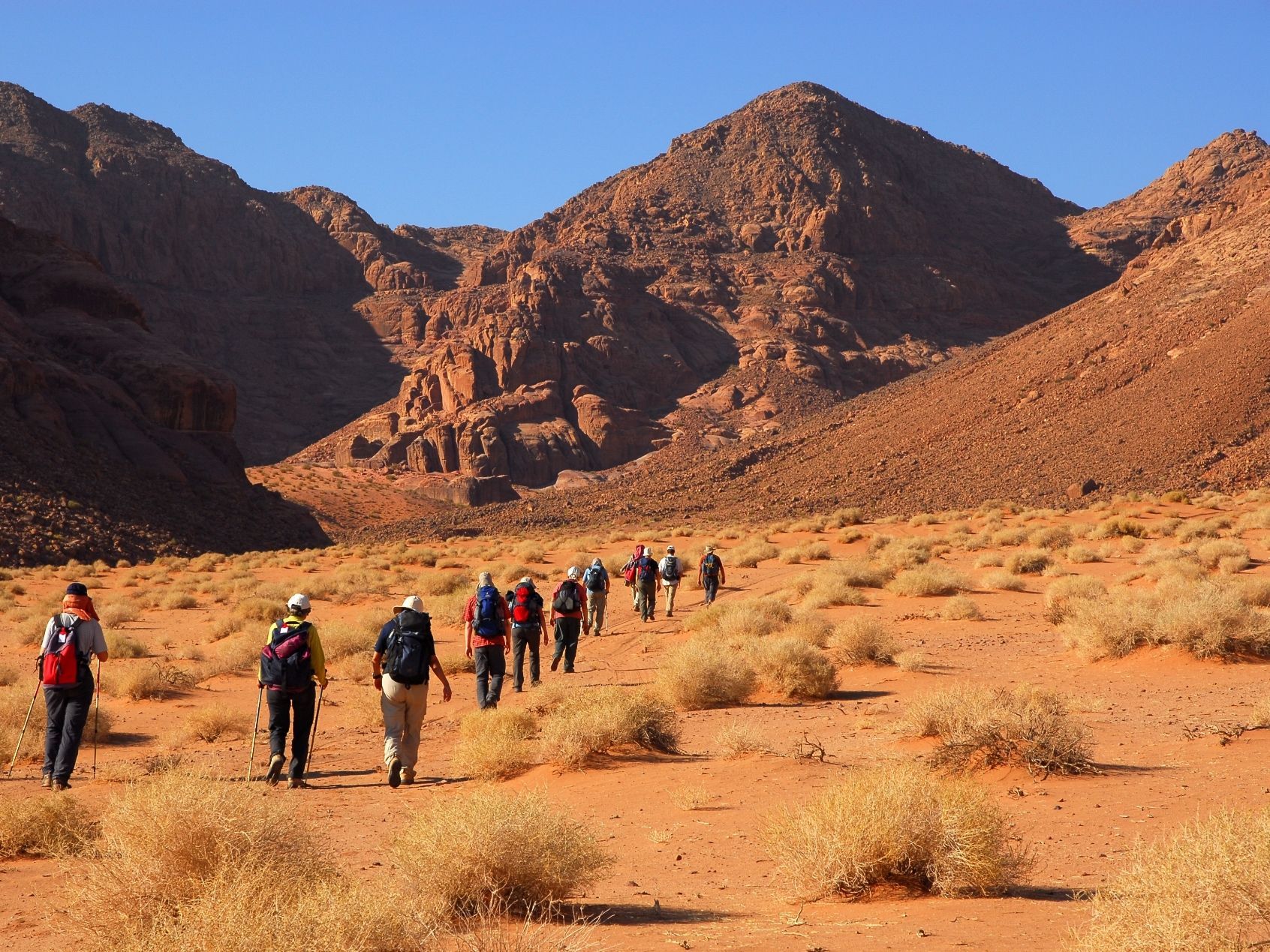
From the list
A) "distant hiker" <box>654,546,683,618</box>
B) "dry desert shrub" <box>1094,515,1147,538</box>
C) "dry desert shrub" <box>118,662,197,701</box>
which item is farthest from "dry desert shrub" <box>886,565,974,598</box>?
"dry desert shrub" <box>118,662,197,701</box>

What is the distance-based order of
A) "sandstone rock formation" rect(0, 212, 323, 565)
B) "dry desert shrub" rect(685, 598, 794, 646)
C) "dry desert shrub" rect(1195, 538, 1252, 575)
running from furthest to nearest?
"sandstone rock formation" rect(0, 212, 323, 565)
"dry desert shrub" rect(1195, 538, 1252, 575)
"dry desert shrub" rect(685, 598, 794, 646)

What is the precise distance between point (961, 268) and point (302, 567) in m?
107

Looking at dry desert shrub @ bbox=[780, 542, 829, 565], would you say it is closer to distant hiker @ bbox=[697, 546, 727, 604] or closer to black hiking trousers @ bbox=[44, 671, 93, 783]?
distant hiker @ bbox=[697, 546, 727, 604]

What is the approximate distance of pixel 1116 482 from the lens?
50.7 meters

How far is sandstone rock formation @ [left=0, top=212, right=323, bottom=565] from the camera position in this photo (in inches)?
1880

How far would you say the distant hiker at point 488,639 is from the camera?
1486 centimetres

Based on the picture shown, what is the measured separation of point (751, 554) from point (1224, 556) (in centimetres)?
1438

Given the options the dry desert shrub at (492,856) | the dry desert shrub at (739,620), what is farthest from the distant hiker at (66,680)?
the dry desert shrub at (739,620)

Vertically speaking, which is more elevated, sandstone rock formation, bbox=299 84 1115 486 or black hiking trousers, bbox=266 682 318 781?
sandstone rock formation, bbox=299 84 1115 486

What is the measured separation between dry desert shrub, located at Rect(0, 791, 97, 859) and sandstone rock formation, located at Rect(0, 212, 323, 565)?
37.9 m

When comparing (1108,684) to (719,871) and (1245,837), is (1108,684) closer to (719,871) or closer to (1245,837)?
(719,871)

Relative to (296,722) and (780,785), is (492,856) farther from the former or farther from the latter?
(296,722)

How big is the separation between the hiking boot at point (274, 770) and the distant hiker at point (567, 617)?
7.06m

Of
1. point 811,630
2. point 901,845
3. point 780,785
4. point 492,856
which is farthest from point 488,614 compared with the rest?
point 901,845
